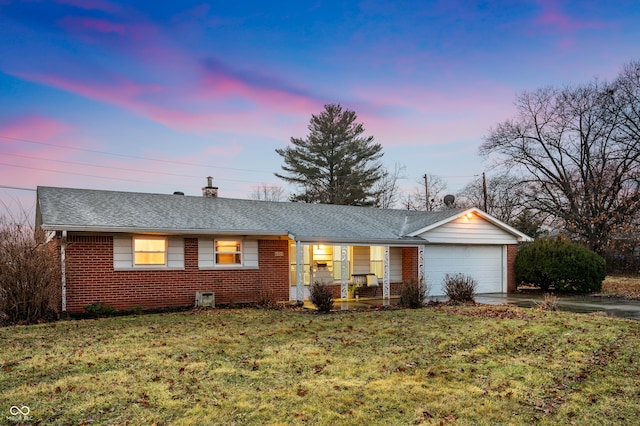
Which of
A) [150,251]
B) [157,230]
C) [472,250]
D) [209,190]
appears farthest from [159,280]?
[472,250]

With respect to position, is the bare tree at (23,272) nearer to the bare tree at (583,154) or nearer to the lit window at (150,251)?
the lit window at (150,251)

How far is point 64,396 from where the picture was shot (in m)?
5.84

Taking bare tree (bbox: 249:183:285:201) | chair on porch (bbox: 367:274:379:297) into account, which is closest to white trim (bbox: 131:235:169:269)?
chair on porch (bbox: 367:274:379:297)

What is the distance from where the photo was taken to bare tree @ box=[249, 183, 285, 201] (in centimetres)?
4981

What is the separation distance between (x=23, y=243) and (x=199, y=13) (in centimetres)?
855

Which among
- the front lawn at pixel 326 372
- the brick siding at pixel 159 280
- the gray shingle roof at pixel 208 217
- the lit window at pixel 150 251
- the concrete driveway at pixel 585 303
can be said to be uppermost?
the gray shingle roof at pixel 208 217

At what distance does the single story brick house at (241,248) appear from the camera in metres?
13.7

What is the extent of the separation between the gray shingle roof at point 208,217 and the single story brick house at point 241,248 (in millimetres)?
41

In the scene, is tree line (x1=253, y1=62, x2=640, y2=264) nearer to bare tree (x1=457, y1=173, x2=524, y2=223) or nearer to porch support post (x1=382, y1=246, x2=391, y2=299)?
bare tree (x1=457, y1=173, x2=524, y2=223)

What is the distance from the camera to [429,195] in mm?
46656

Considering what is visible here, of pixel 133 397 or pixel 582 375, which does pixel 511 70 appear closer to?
pixel 582 375

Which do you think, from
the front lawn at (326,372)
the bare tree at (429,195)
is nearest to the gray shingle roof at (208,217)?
the front lawn at (326,372)

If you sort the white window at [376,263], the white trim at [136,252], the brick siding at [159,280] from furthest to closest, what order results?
the white window at [376,263] → the white trim at [136,252] → the brick siding at [159,280]

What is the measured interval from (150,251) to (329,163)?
2646cm
